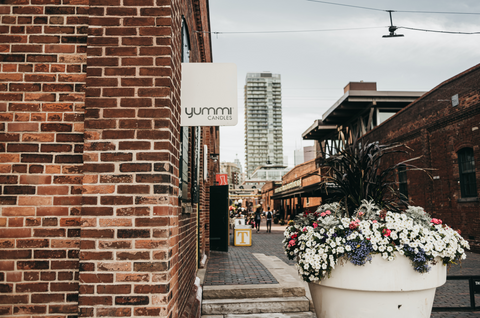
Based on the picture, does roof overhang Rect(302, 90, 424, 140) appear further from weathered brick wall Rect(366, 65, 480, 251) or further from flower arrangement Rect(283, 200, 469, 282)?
flower arrangement Rect(283, 200, 469, 282)

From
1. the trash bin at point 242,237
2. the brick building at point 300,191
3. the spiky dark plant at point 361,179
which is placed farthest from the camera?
the brick building at point 300,191

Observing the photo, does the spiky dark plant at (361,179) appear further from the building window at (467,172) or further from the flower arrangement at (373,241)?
the building window at (467,172)

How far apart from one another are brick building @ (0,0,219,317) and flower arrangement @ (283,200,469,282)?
142 centimetres

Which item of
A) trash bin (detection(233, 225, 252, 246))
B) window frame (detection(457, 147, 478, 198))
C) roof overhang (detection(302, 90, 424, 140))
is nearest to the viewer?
window frame (detection(457, 147, 478, 198))

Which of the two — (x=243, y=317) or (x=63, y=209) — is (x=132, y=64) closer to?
(x=63, y=209)

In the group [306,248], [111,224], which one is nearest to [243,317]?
[306,248]

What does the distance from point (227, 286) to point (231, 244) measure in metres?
10.6

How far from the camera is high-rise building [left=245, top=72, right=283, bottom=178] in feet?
→ 508

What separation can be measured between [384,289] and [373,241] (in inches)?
17.0

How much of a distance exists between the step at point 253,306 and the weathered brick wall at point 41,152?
11.2 ft

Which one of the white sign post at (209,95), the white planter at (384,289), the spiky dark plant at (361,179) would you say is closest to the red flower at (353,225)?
the white planter at (384,289)

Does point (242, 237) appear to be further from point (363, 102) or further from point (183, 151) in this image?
point (363, 102)

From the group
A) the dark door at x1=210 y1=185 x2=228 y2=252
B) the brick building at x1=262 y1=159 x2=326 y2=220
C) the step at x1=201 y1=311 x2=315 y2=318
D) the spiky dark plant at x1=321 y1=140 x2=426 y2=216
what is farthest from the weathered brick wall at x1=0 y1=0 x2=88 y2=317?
the brick building at x1=262 y1=159 x2=326 y2=220

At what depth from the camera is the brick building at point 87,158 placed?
2.76 metres
